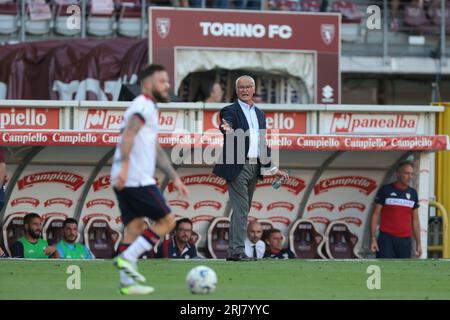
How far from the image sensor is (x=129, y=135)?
38.7 feet

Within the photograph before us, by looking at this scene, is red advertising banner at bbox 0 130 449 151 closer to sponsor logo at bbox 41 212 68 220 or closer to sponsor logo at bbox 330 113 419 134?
sponsor logo at bbox 330 113 419 134

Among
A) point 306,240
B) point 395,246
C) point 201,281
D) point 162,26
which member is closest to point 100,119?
point 306,240

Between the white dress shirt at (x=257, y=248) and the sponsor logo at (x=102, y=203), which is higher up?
the sponsor logo at (x=102, y=203)

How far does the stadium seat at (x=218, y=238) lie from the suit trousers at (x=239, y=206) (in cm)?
440

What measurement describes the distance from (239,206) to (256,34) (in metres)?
10.1

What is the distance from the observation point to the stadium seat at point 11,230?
19.8 metres

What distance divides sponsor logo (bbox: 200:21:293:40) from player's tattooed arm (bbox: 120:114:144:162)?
1344 cm

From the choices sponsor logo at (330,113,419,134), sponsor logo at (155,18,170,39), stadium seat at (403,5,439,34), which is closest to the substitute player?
sponsor logo at (330,113,419,134)

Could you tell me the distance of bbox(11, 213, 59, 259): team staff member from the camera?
19094mm

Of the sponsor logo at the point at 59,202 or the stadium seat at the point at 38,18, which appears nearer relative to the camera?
the sponsor logo at the point at 59,202

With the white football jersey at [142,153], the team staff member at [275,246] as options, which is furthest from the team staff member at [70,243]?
the white football jersey at [142,153]

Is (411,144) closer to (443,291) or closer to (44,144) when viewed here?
(44,144)

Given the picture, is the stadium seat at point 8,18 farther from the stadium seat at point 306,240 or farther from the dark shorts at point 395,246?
the dark shorts at point 395,246

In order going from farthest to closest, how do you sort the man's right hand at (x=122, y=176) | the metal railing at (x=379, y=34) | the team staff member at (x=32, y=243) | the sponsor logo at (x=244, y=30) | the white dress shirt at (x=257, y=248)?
the metal railing at (x=379, y=34) → the sponsor logo at (x=244, y=30) → the white dress shirt at (x=257, y=248) → the team staff member at (x=32, y=243) → the man's right hand at (x=122, y=176)
